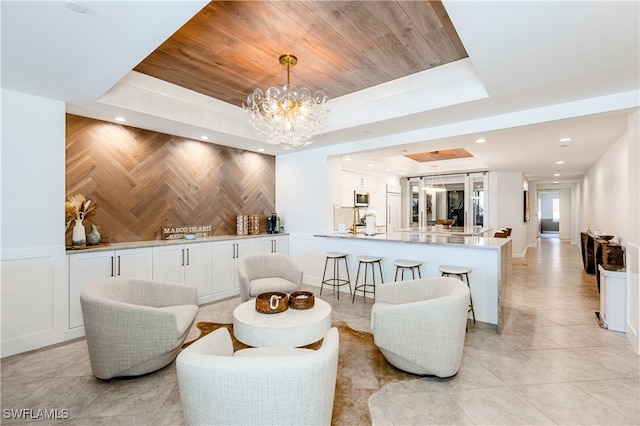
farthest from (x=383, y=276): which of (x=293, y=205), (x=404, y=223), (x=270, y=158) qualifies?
(x=404, y=223)

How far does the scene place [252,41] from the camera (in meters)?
2.80

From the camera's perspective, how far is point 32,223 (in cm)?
308

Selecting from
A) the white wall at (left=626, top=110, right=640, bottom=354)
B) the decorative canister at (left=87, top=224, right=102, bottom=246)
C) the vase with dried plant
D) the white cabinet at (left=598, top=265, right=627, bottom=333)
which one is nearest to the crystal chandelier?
the vase with dried plant

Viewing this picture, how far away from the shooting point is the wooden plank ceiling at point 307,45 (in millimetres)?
2377

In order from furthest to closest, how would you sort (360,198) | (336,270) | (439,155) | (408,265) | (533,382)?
1. (439,155)
2. (360,198)
3. (336,270)
4. (408,265)
5. (533,382)

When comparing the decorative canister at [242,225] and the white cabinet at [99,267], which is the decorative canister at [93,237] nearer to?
the white cabinet at [99,267]

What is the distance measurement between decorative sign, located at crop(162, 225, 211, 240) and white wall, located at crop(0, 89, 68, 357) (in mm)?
1372

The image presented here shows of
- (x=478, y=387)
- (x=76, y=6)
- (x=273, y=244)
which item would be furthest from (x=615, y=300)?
(x=76, y=6)

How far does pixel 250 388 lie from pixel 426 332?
154 centimetres

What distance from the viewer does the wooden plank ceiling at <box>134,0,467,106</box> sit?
2377 millimetres

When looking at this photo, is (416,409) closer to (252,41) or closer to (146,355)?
(146,355)

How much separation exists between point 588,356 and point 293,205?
459 cm

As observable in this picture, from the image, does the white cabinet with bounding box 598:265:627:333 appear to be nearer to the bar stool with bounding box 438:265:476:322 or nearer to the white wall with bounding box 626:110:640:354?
the white wall with bounding box 626:110:640:354

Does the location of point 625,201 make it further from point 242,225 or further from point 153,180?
point 153,180
